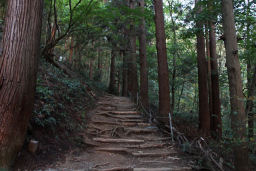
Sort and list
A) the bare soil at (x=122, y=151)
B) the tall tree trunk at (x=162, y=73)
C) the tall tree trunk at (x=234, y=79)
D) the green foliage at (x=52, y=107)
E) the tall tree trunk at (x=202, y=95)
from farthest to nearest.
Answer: the tall tree trunk at (x=202, y=95)
the tall tree trunk at (x=162, y=73)
the green foliage at (x=52, y=107)
the bare soil at (x=122, y=151)
the tall tree trunk at (x=234, y=79)

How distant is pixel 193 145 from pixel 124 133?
3125mm

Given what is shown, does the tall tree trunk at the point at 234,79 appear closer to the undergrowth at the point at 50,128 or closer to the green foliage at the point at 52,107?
the undergrowth at the point at 50,128

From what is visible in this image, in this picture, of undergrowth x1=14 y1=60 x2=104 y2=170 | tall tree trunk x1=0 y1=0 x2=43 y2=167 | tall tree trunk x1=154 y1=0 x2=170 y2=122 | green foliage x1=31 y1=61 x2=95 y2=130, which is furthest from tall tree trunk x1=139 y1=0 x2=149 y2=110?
tall tree trunk x1=0 y1=0 x2=43 y2=167

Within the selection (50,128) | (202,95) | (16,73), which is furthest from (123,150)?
(202,95)

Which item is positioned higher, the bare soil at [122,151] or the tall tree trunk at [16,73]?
the tall tree trunk at [16,73]

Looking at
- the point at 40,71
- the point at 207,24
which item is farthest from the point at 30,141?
the point at 207,24

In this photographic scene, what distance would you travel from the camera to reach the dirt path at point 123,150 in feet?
15.1

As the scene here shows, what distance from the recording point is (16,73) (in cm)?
372

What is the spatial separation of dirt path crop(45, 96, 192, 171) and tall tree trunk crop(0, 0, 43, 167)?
1288 millimetres

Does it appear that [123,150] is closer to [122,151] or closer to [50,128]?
[122,151]

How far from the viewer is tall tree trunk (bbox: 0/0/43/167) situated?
358 cm

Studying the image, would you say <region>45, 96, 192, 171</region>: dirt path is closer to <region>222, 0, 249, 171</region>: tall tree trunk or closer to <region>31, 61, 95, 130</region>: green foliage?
<region>31, 61, 95, 130</region>: green foliage

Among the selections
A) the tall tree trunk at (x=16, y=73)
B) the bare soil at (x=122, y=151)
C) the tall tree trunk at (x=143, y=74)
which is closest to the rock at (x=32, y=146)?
the tall tree trunk at (x=16, y=73)

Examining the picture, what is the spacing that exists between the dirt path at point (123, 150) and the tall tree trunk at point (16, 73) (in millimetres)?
1288
